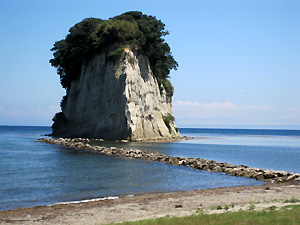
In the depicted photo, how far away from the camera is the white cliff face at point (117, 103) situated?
63.7 m

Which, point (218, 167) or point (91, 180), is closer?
point (91, 180)

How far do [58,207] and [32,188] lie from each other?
5.78 m

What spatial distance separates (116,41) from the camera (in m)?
68.3

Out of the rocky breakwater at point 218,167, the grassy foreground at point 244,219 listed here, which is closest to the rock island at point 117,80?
the rocky breakwater at point 218,167

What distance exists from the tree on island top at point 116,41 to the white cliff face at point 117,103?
1.88m

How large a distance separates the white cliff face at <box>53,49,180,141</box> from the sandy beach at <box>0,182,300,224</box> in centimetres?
4348

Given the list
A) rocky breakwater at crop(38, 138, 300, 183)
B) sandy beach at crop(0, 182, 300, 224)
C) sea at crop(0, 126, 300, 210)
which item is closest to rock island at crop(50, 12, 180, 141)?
rocky breakwater at crop(38, 138, 300, 183)

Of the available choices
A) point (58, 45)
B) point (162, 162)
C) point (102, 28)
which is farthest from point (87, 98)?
point (162, 162)

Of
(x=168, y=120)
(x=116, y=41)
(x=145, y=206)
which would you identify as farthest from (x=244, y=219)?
(x=168, y=120)

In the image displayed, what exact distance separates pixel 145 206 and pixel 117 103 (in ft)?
161

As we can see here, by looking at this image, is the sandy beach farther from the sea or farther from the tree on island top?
the tree on island top

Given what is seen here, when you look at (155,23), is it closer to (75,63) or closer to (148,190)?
(75,63)

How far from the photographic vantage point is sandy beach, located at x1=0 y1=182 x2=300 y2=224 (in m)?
14.2

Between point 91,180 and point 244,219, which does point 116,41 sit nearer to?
point 91,180
